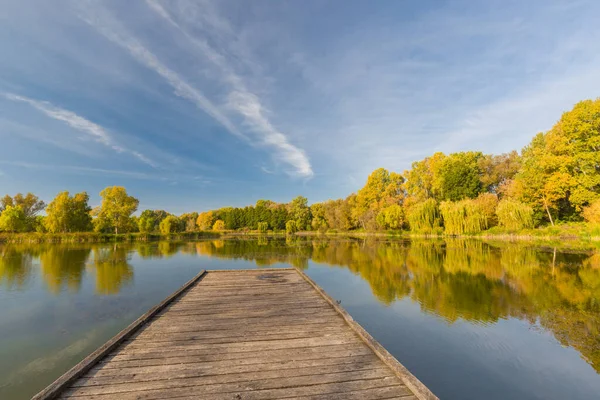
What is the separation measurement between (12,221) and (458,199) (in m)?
57.3

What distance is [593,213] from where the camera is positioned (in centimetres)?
2280

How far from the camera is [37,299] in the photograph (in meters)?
8.65

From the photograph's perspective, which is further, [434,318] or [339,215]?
[339,215]

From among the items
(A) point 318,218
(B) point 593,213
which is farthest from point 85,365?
(A) point 318,218

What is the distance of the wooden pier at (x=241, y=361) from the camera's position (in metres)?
2.62

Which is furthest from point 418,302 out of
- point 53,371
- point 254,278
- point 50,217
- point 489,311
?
point 50,217

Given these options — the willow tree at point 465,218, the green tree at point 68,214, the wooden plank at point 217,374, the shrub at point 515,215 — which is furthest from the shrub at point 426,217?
the green tree at point 68,214

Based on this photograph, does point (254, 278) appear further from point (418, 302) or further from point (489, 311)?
point (489, 311)

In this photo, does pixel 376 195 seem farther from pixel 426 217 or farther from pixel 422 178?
pixel 426 217

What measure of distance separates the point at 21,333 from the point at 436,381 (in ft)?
26.5

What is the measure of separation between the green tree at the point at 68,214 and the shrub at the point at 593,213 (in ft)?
185

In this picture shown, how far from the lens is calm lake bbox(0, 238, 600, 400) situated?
4.23m

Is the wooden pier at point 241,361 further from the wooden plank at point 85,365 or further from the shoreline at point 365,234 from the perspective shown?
the shoreline at point 365,234

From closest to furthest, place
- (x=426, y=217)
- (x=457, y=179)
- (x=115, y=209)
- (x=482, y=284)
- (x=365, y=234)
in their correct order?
(x=482, y=284), (x=426, y=217), (x=457, y=179), (x=115, y=209), (x=365, y=234)
